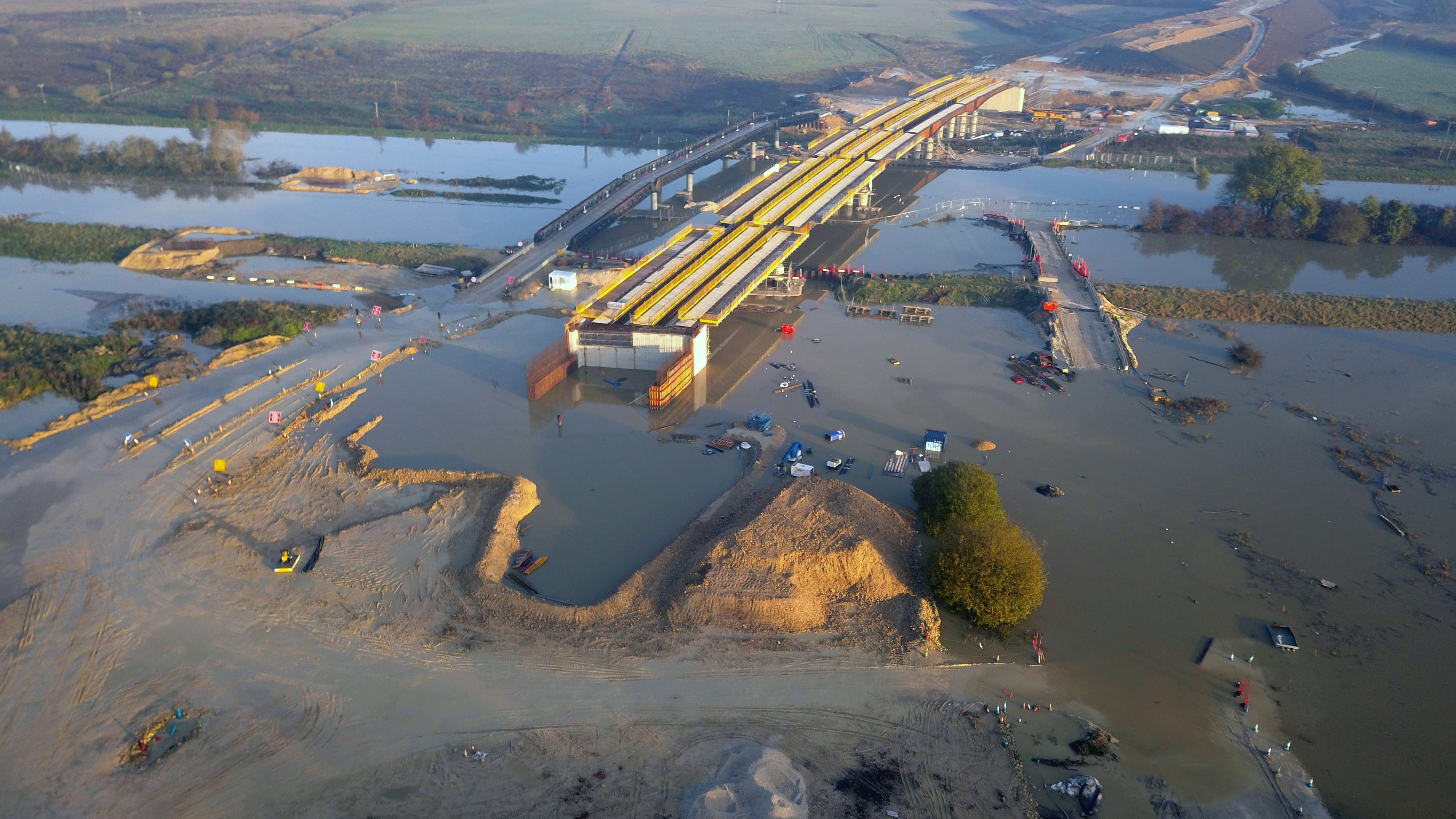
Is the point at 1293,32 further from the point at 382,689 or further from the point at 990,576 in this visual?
the point at 382,689

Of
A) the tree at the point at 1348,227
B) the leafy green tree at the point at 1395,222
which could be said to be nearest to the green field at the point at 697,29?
the tree at the point at 1348,227

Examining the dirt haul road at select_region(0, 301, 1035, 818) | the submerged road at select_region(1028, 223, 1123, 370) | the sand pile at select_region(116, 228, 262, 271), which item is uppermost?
the sand pile at select_region(116, 228, 262, 271)

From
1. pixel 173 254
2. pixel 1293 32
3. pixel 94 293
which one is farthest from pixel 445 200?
pixel 1293 32

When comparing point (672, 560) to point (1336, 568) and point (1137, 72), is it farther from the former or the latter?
point (1137, 72)

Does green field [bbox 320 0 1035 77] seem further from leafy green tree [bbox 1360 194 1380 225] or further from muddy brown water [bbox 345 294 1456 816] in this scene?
muddy brown water [bbox 345 294 1456 816]

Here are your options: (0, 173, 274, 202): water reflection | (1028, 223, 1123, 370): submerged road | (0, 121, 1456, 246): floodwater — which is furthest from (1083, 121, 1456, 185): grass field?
(0, 173, 274, 202): water reflection
